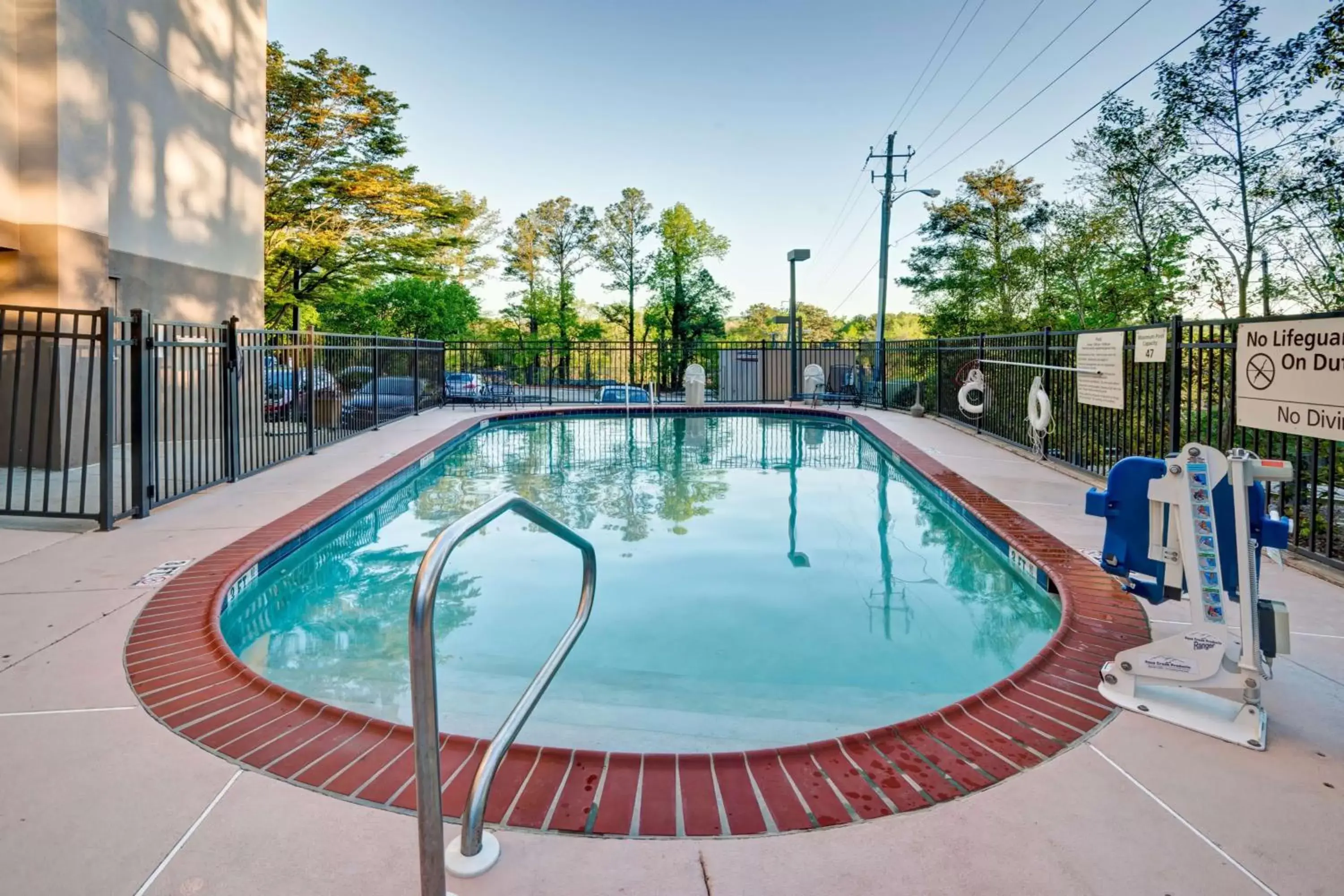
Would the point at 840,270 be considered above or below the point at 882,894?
above

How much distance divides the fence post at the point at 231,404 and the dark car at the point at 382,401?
9.73 feet

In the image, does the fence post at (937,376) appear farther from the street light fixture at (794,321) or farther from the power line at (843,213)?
the power line at (843,213)

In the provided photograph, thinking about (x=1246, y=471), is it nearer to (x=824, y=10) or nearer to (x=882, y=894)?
(x=882, y=894)

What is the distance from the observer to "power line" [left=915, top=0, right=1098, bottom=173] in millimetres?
12281

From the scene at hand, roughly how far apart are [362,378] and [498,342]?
7.44 metres

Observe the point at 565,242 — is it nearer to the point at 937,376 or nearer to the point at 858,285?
the point at 858,285

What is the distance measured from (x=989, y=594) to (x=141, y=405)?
18.4 feet

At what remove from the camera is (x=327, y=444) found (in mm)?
8891

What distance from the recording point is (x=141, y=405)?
5.04 meters

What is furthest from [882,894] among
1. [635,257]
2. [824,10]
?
[635,257]

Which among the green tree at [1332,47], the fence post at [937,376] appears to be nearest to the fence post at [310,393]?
the fence post at [937,376]

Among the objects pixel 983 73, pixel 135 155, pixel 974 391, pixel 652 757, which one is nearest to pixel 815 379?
pixel 974 391

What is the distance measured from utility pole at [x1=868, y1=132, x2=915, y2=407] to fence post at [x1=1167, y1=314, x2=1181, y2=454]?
9.24 meters

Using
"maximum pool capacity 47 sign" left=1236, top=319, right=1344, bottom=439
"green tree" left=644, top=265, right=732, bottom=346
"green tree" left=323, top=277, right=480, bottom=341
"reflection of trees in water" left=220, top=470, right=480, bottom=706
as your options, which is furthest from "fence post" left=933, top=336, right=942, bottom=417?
"green tree" left=323, top=277, right=480, bottom=341
